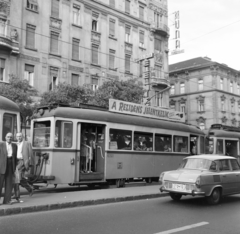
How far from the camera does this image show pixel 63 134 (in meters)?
12.0

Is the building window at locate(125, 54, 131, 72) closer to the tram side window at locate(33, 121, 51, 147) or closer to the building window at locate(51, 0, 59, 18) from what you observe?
the building window at locate(51, 0, 59, 18)

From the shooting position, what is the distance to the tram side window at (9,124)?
1060cm

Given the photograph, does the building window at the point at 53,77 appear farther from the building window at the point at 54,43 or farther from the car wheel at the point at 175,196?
the car wheel at the point at 175,196

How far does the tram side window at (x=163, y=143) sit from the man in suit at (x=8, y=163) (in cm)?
784

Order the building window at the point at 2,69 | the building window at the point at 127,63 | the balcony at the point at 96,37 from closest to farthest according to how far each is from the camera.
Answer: the building window at the point at 2,69 < the balcony at the point at 96,37 < the building window at the point at 127,63

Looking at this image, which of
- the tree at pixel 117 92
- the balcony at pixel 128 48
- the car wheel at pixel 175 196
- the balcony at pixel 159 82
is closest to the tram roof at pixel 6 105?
the car wheel at pixel 175 196

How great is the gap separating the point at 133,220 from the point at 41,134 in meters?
6.07

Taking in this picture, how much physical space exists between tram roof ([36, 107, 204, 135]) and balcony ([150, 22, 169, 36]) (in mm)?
27591

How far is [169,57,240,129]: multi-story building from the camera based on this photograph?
5372 centimetres

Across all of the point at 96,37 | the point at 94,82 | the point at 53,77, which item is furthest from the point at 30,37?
the point at 94,82

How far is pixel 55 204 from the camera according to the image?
8594 millimetres

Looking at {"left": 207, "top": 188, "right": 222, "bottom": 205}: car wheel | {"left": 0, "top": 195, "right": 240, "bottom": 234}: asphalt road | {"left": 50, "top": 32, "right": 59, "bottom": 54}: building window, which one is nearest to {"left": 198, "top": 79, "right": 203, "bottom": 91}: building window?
{"left": 50, "top": 32, "right": 59, "bottom": 54}: building window

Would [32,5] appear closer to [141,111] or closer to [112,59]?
[112,59]

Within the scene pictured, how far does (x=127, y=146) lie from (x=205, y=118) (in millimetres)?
42003
